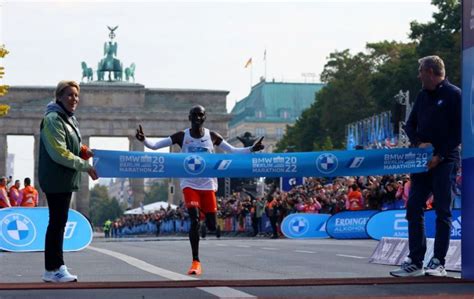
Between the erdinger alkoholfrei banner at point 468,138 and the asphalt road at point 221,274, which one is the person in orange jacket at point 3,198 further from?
the erdinger alkoholfrei banner at point 468,138

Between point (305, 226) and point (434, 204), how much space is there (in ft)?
89.5

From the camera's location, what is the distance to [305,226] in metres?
39.7

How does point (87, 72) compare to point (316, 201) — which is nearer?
point (316, 201)

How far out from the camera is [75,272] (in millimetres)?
15859

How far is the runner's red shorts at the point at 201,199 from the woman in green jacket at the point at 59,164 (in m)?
2.35

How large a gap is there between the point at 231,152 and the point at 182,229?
6117 cm

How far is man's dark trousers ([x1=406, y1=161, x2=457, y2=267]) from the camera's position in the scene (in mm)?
12391

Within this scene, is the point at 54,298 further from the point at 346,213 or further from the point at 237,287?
the point at 346,213

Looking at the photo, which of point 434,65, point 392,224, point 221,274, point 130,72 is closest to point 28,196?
point 392,224

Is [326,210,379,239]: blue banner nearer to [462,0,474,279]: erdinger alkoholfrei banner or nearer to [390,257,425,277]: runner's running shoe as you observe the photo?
[390,257,425,277]: runner's running shoe

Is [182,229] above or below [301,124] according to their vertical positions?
below

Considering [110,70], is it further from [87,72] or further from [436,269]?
[436,269]

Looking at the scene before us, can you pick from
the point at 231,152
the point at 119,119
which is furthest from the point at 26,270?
the point at 119,119

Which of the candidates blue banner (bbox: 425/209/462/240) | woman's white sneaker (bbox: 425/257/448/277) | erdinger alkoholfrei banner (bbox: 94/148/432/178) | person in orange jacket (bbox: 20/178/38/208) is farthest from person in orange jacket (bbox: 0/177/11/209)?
woman's white sneaker (bbox: 425/257/448/277)
